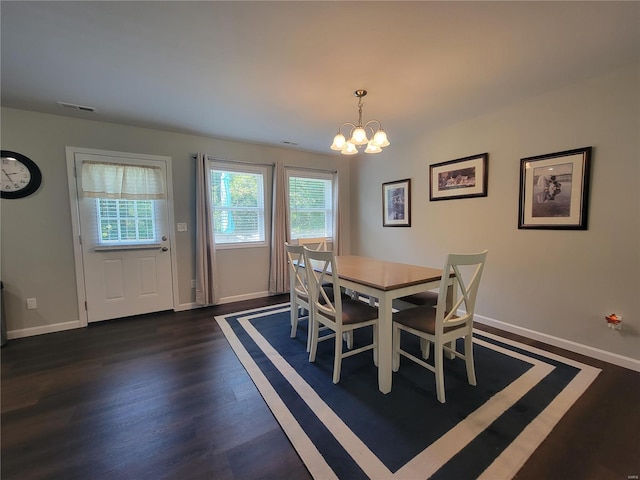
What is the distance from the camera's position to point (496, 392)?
180 cm

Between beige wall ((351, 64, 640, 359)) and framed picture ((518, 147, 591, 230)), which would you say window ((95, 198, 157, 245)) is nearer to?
beige wall ((351, 64, 640, 359))

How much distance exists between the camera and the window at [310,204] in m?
4.30

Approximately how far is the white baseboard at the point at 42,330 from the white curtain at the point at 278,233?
2348mm

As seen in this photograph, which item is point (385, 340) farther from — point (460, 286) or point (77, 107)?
point (77, 107)

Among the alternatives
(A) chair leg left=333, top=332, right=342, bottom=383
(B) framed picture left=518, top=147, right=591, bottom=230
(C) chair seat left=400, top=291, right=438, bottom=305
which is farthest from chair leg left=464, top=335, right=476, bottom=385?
(B) framed picture left=518, top=147, right=591, bottom=230

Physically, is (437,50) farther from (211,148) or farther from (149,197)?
(149,197)

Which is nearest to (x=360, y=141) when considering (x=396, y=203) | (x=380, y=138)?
(x=380, y=138)

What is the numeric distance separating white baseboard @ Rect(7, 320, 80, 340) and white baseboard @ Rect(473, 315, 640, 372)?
15.3 feet

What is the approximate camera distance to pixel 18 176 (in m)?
2.68

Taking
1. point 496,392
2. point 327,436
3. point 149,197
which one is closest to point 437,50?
point 496,392

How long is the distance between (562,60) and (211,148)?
12.0ft

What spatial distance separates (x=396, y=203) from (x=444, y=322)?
2457 millimetres

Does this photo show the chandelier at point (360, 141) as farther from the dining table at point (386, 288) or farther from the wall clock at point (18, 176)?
the wall clock at point (18, 176)

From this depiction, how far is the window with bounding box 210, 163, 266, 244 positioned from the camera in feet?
12.3
